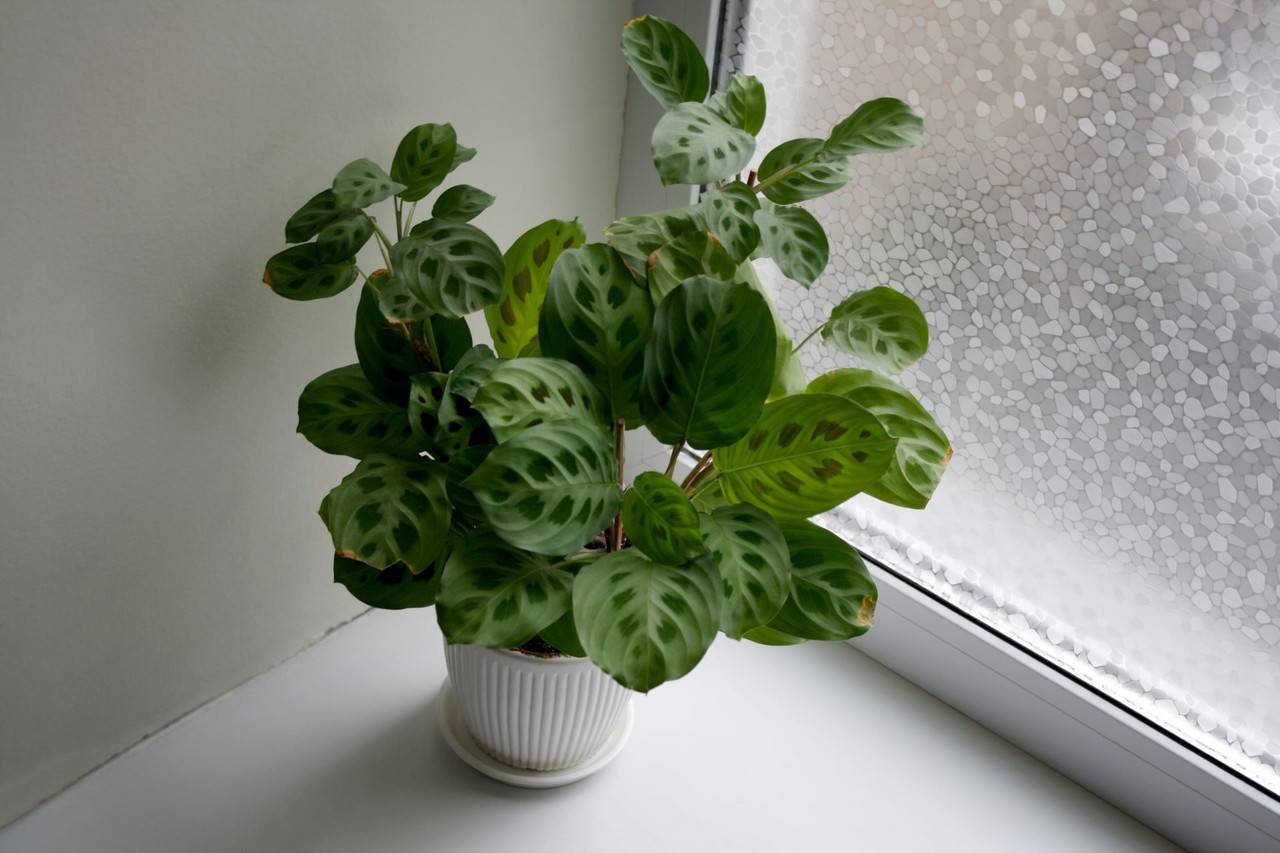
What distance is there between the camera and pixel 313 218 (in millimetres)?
929

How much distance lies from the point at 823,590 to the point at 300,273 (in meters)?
0.53

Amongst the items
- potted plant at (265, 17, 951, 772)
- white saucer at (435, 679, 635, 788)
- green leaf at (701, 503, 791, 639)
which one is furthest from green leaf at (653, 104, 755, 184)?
white saucer at (435, 679, 635, 788)

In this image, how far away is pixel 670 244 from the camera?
0.92 m

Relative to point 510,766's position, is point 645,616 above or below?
above

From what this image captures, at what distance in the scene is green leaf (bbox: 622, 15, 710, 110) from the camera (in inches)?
38.2

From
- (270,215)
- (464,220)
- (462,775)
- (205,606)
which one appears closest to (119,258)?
(270,215)

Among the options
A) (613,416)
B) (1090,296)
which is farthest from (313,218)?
(1090,296)

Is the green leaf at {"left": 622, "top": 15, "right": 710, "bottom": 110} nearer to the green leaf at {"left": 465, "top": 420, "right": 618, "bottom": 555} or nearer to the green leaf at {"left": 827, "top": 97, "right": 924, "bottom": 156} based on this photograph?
the green leaf at {"left": 827, "top": 97, "right": 924, "bottom": 156}

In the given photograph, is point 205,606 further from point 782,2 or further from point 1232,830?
point 1232,830

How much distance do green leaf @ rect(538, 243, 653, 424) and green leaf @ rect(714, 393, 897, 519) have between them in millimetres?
110

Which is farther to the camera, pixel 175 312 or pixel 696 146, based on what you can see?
pixel 175 312

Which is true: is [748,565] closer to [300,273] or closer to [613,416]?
[613,416]

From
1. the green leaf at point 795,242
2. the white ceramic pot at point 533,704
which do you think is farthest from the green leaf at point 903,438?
the white ceramic pot at point 533,704

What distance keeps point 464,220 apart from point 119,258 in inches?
11.8
